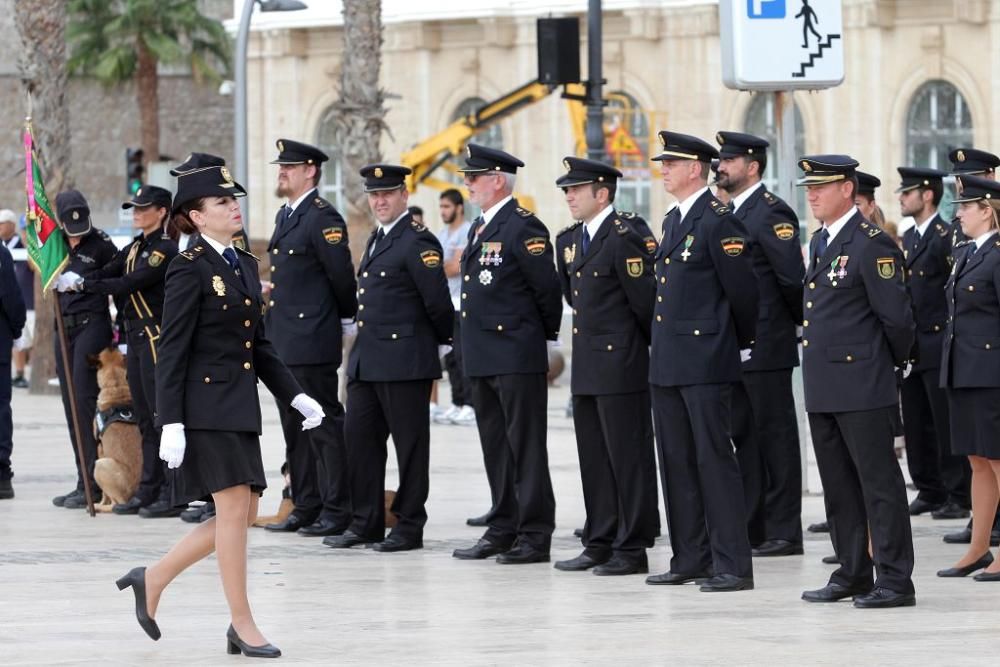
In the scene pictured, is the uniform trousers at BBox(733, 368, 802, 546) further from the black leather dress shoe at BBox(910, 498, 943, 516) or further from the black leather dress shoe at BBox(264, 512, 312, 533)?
the black leather dress shoe at BBox(264, 512, 312, 533)

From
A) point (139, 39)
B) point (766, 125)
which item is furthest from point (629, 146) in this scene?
point (139, 39)

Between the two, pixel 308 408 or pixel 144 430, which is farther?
pixel 144 430

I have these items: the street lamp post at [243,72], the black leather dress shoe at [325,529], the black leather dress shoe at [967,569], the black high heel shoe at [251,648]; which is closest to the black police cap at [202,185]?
the black high heel shoe at [251,648]

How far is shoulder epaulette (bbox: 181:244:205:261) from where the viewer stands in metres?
8.98

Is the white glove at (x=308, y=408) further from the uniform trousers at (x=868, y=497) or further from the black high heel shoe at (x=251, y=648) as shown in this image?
the uniform trousers at (x=868, y=497)

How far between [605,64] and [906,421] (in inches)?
1074

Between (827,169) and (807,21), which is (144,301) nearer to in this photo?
(807,21)

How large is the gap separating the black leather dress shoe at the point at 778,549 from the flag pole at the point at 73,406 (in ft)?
14.3

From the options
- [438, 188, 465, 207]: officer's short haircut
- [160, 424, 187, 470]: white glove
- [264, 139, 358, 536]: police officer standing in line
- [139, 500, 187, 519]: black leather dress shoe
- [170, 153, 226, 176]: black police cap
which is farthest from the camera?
[438, 188, 465, 207]: officer's short haircut

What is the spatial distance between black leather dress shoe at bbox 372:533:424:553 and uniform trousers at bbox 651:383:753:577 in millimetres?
1890

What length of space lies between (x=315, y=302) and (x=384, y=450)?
957 mm

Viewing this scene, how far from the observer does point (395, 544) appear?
1216 centimetres

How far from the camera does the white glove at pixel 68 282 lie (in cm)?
1394

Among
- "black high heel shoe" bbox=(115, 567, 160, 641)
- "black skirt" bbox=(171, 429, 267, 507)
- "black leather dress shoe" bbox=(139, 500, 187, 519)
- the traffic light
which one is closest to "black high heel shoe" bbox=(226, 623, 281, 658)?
"black high heel shoe" bbox=(115, 567, 160, 641)
